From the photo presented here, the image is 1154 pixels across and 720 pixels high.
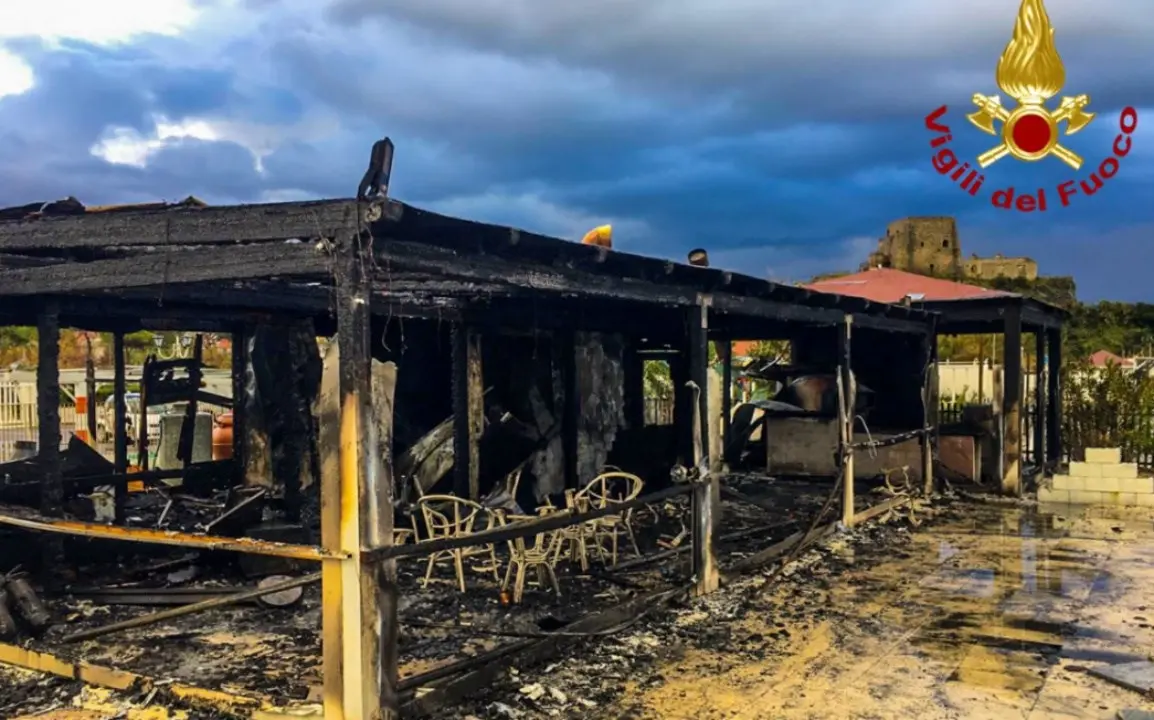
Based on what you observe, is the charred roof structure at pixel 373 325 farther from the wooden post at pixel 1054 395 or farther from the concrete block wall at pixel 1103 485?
the wooden post at pixel 1054 395

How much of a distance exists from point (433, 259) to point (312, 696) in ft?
8.22

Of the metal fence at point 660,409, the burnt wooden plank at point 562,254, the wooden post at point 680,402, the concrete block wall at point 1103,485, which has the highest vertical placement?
the burnt wooden plank at point 562,254

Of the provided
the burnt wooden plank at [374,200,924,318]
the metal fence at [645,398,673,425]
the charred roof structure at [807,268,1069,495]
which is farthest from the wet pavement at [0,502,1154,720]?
the metal fence at [645,398,673,425]

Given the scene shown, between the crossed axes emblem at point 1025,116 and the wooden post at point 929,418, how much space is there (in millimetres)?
3637

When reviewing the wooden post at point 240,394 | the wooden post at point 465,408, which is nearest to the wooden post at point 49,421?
the wooden post at point 240,394

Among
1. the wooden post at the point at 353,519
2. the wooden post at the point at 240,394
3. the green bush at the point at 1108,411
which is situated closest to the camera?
the wooden post at the point at 353,519

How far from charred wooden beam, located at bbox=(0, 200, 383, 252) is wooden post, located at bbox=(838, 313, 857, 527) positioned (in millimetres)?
7613

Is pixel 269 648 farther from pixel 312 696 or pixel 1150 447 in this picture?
pixel 1150 447

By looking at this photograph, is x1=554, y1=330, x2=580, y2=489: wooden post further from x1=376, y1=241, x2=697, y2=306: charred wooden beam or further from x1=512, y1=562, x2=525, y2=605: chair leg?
x1=512, y1=562, x2=525, y2=605: chair leg

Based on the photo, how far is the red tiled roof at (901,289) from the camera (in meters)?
14.3

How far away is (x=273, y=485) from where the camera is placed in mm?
10352

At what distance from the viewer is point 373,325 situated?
11.0 metres

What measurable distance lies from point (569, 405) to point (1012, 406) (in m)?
7.08

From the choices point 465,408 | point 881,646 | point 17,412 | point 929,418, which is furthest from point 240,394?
point 17,412
